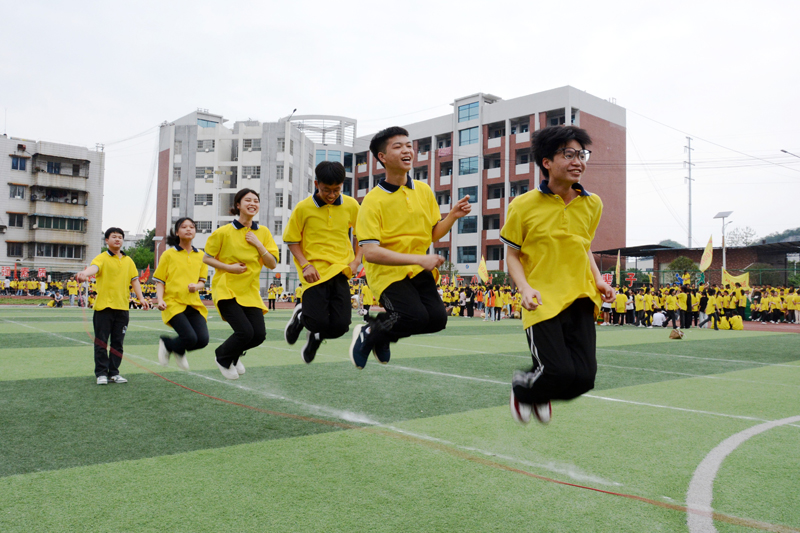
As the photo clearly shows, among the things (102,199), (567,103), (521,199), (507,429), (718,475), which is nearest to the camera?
(521,199)

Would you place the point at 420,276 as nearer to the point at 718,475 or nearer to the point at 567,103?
the point at 718,475

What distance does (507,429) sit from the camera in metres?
5.99

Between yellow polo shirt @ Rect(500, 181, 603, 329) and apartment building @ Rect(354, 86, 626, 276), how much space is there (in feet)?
151

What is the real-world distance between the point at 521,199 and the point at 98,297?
6726 millimetres

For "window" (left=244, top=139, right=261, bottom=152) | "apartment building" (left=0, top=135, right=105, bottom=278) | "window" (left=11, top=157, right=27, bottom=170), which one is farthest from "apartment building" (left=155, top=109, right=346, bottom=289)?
"window" (left=11, top=157, right=27, bottom=170)

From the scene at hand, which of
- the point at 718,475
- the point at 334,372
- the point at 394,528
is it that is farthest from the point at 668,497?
the point at 334,372

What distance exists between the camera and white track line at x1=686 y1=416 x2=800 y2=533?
12.1 ft

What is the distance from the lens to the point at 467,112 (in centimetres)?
5516

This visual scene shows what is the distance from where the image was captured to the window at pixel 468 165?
54500 millimetres

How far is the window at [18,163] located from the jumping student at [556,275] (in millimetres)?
68353

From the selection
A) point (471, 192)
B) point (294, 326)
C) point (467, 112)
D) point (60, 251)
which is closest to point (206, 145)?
point (60, 251)

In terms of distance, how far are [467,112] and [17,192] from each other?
45.4m

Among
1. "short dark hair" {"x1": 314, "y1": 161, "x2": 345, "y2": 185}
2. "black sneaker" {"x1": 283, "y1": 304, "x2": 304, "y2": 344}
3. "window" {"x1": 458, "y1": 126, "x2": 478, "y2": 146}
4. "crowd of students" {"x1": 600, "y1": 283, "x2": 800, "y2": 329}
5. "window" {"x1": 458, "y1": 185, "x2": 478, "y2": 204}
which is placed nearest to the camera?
"short dark hair" {"x1": 314, "y1": 161, "x2": 345, "y2": 185}

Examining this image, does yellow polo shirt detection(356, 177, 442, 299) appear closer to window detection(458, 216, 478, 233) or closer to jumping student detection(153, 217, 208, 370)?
jumping student detection(153, 217, 208, 370)
